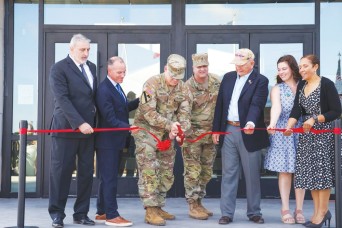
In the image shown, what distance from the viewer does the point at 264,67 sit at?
8539 millimetres

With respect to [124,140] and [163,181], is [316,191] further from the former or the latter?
[124,140]

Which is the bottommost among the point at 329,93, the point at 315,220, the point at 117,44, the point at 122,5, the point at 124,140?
the point at 315,220

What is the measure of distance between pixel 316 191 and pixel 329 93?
3.22 ft

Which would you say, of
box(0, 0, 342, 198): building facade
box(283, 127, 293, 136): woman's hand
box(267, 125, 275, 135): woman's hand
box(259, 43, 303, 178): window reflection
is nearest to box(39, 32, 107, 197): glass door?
box(0, 0, 342, 198): building facade

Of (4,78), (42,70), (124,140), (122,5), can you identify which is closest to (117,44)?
(122,5)

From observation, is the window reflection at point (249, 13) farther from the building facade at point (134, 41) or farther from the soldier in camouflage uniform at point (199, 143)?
the soldier in camouflage uniform at point (199, 143)

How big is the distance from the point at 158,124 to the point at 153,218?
955mm

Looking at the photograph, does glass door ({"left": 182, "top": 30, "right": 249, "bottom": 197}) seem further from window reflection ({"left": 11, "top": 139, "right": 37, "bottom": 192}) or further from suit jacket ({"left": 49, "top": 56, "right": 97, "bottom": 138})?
suit jacket ({"left": 49, "top": 56, "right": 97, "bottom": 138})

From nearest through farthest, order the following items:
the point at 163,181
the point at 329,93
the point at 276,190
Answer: the point at 329,93
the point at 163,181
the point at 276,190

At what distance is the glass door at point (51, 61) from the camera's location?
852 centimetres

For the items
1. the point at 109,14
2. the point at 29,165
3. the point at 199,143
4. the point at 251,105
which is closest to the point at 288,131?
the point at 251,105

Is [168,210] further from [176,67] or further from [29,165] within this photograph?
[29,165]

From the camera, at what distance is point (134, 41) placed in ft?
28.2

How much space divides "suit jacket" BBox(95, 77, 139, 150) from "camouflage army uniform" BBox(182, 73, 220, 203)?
0.82 m
